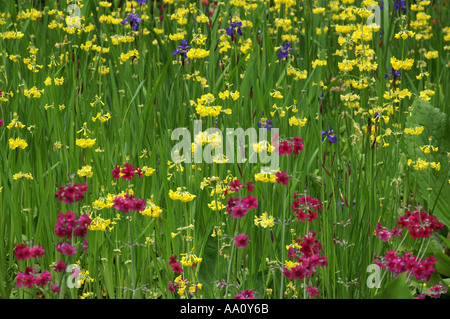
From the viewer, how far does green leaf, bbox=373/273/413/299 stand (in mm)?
2426

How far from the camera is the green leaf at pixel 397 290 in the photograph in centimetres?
243

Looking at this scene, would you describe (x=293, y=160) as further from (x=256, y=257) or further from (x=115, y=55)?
(x=115, y=55)

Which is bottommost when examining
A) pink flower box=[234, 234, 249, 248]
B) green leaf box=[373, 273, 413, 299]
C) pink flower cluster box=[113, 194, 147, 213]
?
green leaf box=[373, 273, 413, 299]

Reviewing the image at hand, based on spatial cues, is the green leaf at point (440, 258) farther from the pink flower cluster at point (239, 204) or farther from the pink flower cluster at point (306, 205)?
the pink flower cluster at point (239, 204)

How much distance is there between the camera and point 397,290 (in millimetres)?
2438

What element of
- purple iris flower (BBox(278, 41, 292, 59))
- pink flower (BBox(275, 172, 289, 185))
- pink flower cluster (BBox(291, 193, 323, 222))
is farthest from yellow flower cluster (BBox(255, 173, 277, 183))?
purple iris flower (BBox(278, 41, 292, 59))

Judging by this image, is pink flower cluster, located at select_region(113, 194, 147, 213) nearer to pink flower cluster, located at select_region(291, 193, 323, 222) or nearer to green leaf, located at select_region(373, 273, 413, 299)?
pink flower cluster, located at select_region(291, 193, 323, 222)

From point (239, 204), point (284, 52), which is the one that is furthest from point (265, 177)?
point (284, 52)

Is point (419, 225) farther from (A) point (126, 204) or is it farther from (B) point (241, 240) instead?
(A) point (126, 204)

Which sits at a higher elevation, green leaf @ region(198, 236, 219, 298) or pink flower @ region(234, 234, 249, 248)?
pink flower @ region(234, 234, 249, 248)

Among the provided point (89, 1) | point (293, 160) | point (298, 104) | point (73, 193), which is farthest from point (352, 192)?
point (89, 1)

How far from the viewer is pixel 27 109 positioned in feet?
12.7
